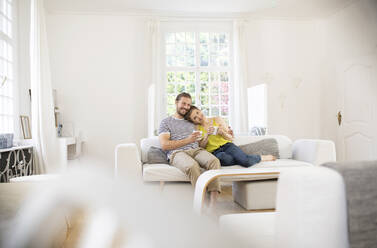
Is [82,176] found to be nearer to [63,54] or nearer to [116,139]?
[116,139]

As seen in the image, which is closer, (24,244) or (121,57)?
(24,244)

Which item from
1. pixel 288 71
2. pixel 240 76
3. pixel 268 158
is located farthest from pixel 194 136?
pixel 288 71

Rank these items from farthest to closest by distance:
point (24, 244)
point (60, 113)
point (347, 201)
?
point (60, 113), point (347, 201), point (24, 244)

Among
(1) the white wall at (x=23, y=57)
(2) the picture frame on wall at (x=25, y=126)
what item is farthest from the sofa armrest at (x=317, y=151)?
(1) the white wall at (x=23, y=57)

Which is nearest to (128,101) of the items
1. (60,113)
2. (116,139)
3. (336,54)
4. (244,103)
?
(116,139)

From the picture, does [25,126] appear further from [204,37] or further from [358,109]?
[358,109]

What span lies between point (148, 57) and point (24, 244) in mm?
4473

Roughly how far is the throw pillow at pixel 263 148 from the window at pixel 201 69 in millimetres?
1864

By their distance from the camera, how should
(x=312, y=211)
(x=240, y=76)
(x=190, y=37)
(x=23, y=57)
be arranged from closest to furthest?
(x=312, y=211) → (x=23, y=57) → (x=240, y=76) → (x=190, y=37)

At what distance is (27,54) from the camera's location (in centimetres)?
390

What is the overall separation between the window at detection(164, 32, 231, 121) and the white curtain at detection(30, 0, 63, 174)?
6.28 feet

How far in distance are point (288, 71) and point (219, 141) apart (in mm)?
2668

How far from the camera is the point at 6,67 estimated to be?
3.48 metres

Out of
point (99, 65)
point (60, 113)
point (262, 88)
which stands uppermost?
point (99, 65)
